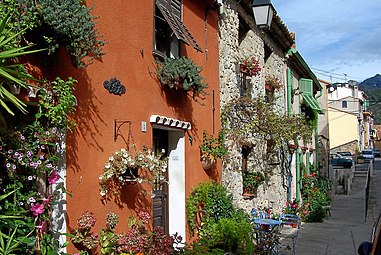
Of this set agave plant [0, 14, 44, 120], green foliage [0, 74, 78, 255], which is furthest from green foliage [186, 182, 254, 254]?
agave plant [0, 14, 44, 120]

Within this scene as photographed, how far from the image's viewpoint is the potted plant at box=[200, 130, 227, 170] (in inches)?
315

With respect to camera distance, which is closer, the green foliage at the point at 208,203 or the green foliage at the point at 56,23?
the green foliage at the point at 56,23

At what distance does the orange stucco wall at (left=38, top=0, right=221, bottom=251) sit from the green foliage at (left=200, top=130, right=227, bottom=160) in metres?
0.18

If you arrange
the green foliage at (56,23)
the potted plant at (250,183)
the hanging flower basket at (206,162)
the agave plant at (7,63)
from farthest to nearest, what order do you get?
1. the potted plant at (250,183)
2. the hanging flower basket at (206,162)
3. the green foliage at (56,23)
4. the agave plant at (7,63)

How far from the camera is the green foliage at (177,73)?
6695mm

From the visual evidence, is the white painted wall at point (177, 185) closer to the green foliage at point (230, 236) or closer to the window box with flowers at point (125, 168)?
the green foliage at point (230, 236)

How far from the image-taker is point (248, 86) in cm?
1089

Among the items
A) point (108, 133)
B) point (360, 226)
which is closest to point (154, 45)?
point (108, 133)

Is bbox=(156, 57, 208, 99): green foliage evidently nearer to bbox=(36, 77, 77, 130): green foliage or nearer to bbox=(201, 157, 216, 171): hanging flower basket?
bbox=(201, 157, 216, 171): hanging flower basket

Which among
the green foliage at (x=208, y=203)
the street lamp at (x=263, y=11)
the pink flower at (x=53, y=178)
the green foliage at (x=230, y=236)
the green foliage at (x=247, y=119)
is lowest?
the green foliage at (x=230, y=236)

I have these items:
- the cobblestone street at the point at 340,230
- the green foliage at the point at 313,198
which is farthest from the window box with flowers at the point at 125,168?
the green foliage at the point at 313,198

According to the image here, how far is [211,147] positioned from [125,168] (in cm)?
300

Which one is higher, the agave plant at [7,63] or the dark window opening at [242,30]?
the dark window opening at [242,30]

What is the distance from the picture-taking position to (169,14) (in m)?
6.92
